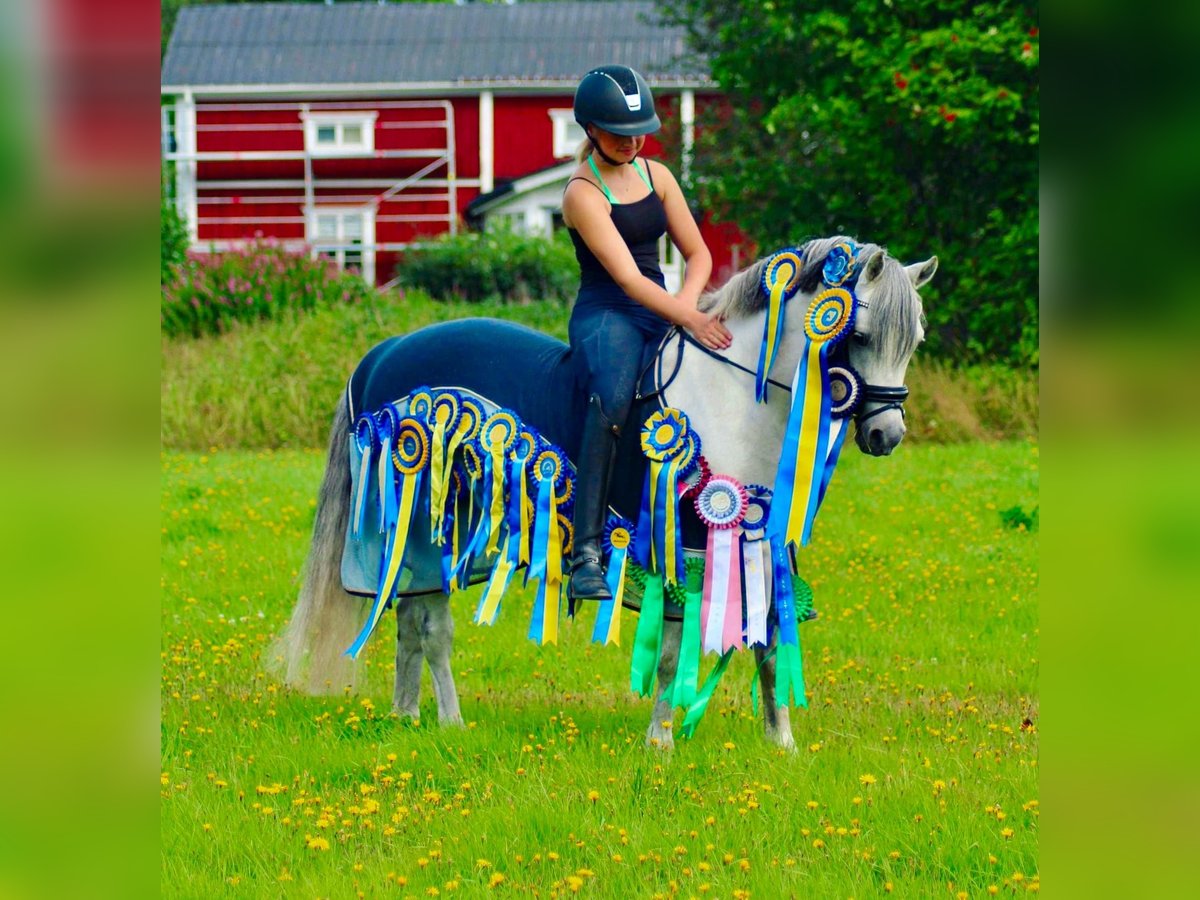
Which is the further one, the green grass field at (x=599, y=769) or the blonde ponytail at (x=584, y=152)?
the blonde ponytail at (x=584, y=152)

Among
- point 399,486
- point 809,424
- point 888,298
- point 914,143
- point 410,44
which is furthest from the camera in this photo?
point 410,44

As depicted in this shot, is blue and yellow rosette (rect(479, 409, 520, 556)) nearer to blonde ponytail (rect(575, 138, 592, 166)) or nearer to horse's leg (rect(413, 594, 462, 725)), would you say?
horse's leg (rect(413, 594, 462, 725))

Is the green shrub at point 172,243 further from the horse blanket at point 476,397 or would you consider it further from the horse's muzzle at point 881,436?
the horse's muzzle at point 881,436

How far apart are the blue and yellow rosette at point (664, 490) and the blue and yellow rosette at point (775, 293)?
0.37m

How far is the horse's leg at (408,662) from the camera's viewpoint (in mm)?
6594

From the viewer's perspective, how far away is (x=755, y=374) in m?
5.66

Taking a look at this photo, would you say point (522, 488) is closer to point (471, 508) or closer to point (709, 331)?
point (471, 508)

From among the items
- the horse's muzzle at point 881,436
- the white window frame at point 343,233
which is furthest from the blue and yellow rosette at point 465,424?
the white window frame at point 343,233

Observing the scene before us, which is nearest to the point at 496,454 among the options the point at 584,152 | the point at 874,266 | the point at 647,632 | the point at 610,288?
the point at 610,288

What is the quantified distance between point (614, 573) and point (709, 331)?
103cm

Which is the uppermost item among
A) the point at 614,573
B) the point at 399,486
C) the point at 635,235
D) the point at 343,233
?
the point at 343,233
